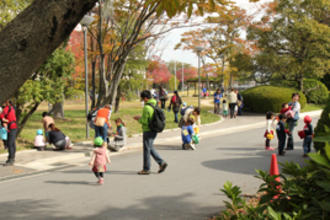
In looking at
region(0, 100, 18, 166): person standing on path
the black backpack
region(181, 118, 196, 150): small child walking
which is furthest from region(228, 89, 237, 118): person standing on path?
region(0, 100, 18, 166): person standing on path

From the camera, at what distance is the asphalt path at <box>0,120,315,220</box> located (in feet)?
18.0

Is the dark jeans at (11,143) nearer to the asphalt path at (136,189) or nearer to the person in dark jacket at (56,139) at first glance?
the asphalt path at (136,189)

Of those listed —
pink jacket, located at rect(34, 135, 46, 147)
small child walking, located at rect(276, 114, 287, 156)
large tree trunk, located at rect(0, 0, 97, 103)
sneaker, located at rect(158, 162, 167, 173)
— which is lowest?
sneaker, located at rect(158, 162, 167, 173)

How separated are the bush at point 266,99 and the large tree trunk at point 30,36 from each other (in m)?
21.3

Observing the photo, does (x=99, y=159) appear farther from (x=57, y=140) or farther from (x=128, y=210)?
(x=57, y=140)

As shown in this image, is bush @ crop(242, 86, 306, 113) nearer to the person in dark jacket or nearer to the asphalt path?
the asphalt path

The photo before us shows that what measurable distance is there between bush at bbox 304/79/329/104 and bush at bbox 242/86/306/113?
564 cm

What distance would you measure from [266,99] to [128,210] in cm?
1879

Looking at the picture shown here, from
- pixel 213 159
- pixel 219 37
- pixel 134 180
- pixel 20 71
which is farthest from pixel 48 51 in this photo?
pixel 219 37

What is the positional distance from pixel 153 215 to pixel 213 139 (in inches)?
335

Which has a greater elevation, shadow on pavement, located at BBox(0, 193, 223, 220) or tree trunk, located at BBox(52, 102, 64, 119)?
tree trunk, located at BBox(52, 102, 64, 119)

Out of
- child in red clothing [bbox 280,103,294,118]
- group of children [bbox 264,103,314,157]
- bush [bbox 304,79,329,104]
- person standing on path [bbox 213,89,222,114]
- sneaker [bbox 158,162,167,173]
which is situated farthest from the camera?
bush [bbox 304,79,329,104]

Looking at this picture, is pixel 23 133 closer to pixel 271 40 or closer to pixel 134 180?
pixel 134 180

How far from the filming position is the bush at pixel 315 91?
94.3 feet
